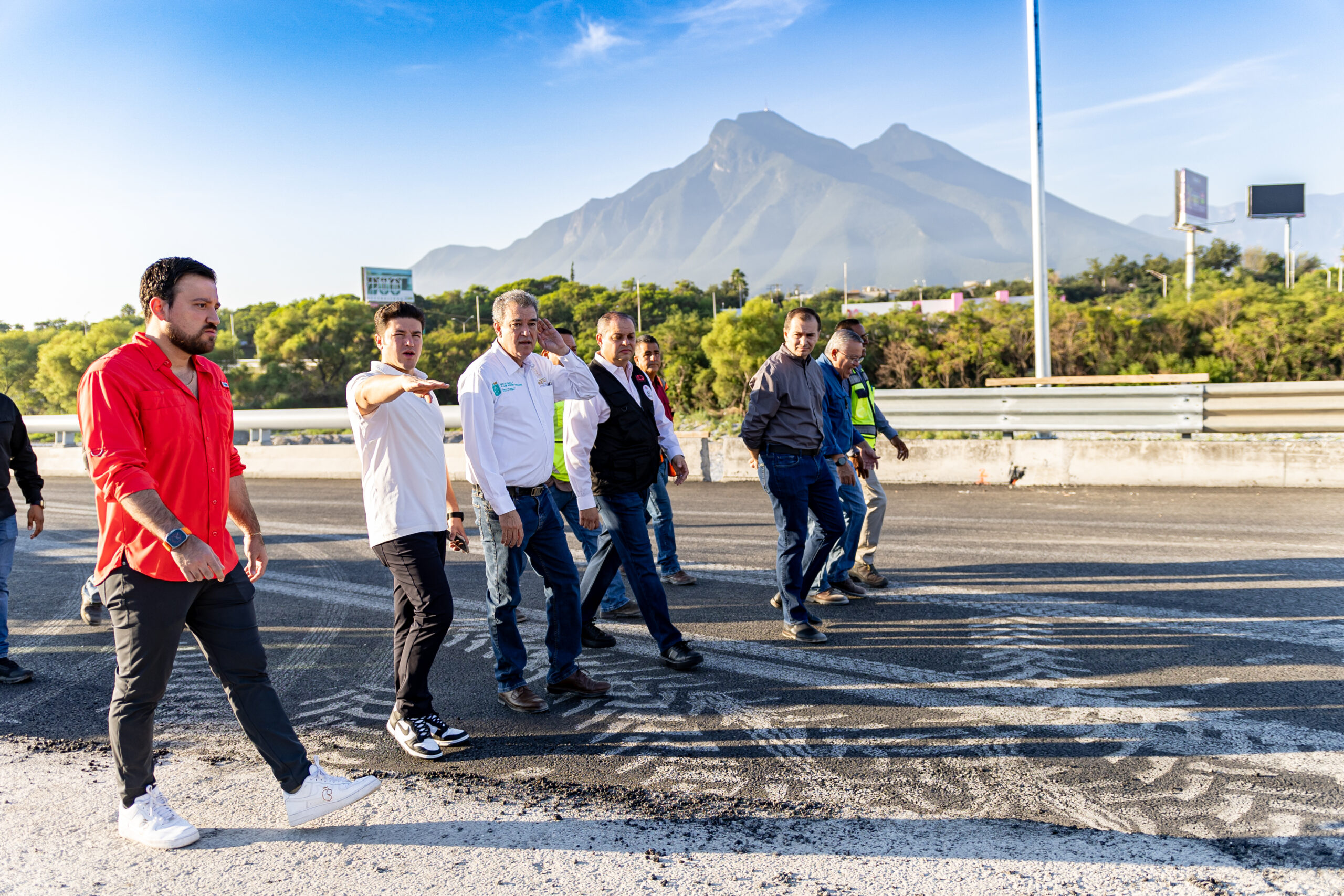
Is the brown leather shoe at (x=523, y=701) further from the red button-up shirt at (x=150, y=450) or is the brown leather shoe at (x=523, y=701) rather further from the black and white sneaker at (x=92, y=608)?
the black and white sneaker at (x=92, y=608)

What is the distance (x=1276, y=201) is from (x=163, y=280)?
94058 mm

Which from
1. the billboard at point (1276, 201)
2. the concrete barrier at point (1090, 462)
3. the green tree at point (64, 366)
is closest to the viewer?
the concrete barrier at point (1090, 462)

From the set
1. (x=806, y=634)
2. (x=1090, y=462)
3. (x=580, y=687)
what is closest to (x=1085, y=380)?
(x=1090, y=462)

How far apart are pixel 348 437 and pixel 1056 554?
49.0 feet

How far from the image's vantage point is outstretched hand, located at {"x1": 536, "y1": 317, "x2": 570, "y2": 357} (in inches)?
206

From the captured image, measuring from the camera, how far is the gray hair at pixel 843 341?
6.05 m

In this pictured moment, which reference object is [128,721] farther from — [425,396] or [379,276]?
[379,276]

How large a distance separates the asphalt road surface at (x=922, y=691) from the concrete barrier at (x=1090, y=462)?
76.5 inches

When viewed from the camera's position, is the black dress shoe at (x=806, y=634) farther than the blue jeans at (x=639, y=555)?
Yes

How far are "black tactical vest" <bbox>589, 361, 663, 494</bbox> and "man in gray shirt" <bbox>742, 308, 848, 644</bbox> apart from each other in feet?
2.39

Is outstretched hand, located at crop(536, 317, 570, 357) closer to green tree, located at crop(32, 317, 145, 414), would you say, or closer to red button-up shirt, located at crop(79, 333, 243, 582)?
red button-up shirt, located at crop(79, 333, 243, 582)

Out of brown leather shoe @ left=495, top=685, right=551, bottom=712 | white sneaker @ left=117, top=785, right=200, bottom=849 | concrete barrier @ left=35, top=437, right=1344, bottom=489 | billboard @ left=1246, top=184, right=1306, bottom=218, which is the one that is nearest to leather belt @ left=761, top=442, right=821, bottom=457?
→ brown leather shoe @ left=495, top=685, right=551, bottom=712

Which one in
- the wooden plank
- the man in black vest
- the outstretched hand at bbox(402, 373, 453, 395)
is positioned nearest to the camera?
the outstretched hand at bbox(402, 373, 453, 395)

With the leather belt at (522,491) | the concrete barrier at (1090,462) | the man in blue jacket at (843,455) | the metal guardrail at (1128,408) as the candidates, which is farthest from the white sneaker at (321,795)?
the concrete barrier at (1090,462)
